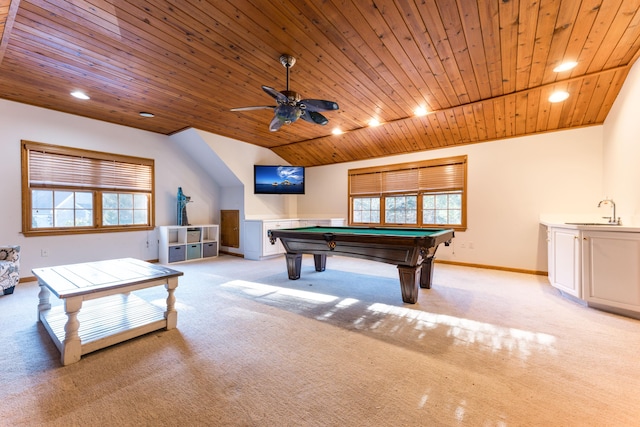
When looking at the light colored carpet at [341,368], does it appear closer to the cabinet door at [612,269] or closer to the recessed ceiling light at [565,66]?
the cabinet door at [612,269]

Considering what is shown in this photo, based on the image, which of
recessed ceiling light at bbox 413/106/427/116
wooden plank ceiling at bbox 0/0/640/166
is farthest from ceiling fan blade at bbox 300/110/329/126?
recessed ceiling light at bbox 413/106/427/116

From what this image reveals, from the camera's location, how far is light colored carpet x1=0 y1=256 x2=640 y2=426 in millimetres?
1434

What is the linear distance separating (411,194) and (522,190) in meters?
1.92

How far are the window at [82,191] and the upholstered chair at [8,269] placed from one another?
0.73 metres

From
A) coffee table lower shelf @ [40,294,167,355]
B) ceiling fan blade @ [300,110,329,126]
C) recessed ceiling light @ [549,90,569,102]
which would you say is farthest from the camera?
recessed ceiling light @ [549,90,569,102]

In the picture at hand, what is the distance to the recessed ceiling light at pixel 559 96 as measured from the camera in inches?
140

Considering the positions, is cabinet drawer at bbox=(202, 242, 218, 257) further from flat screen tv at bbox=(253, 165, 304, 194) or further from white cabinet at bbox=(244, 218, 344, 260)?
flat screen tv at bbox=(253, 165, 304, 194)

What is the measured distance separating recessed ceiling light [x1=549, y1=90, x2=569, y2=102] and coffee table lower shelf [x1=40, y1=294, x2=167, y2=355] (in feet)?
17.5

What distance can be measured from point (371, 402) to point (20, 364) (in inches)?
94.7

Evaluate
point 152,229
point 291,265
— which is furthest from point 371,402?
point 152,229

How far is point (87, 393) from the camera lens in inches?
62.8

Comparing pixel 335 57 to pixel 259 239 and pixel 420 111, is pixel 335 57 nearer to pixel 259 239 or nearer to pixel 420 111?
pixel 420 111

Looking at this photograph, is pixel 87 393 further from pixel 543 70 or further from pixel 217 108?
pixel 543 70

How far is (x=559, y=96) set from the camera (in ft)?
11.9
